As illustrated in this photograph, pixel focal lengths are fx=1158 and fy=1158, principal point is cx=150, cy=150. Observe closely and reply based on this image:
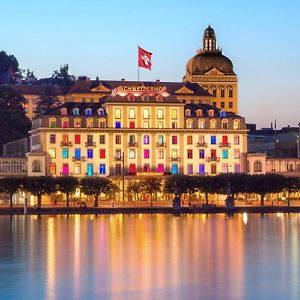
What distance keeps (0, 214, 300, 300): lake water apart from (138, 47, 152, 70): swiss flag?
38.8 metres

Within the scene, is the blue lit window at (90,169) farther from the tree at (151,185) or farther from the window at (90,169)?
the tree at (151,185)

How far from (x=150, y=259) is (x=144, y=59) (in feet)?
255

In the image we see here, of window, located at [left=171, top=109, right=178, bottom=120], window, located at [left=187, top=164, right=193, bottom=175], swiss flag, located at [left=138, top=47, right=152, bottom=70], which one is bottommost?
window, located at [left=187, top=164, right=193, bottom=175]

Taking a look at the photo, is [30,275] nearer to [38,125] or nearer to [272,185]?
[272,185]

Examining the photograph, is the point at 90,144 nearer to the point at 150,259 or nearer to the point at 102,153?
the point at 102,153

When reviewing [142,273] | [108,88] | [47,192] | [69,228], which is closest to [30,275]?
[142,273]

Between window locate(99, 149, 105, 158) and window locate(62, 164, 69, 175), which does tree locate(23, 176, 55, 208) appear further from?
window locate(99, 149, 105, 158)

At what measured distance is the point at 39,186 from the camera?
138000mm

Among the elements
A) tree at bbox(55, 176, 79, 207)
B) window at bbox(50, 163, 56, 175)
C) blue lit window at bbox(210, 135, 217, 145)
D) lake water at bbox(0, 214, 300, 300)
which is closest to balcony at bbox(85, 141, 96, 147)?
window at bbox(50, 163, 56, 175)

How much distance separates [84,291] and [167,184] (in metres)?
84.0

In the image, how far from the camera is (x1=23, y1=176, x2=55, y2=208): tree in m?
138

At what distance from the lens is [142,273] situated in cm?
6762

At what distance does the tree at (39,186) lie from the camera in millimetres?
137875

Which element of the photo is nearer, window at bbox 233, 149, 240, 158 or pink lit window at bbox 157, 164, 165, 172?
pink lit window at bbox 157, 164, 165, 172
